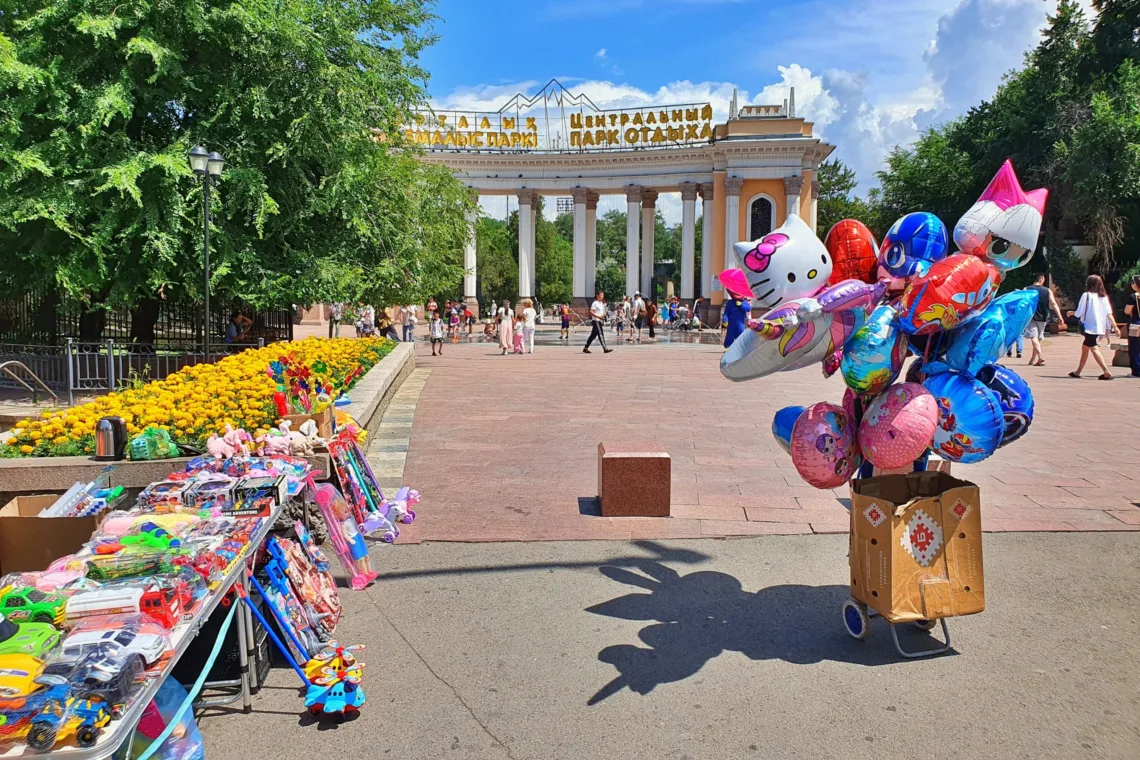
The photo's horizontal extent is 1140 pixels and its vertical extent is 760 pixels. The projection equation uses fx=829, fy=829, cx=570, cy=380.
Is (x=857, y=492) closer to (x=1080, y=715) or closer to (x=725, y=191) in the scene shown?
(x=1080, y=715)

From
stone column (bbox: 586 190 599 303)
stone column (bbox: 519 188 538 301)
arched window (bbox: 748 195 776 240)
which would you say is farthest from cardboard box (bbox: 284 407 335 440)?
stone column (bbox: 586 190 599 303)

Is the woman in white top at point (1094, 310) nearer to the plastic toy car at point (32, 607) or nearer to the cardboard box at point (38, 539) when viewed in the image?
the cardboard box at point (38, 539)

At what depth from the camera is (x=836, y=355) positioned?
427 centimetres

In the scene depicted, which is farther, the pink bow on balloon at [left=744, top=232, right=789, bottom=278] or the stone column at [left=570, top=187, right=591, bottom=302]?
the stone column at [left=570, top=187, right=591, bottom=302]

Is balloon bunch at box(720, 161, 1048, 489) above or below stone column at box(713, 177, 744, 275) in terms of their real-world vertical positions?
below

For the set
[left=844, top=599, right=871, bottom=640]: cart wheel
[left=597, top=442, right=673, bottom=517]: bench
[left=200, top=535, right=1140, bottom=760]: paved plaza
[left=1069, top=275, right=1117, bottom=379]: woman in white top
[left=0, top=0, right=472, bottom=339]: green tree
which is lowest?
[left=200, top=535, right=1140, bottom=760]: paved plaza

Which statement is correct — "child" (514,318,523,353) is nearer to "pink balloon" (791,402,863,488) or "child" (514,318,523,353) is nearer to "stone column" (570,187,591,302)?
"pink balloon" (791,402,863,488)

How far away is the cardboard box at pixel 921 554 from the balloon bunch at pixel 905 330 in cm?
24

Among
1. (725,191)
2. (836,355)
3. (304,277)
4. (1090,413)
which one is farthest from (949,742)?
(725,191)

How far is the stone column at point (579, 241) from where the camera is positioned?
46.7m

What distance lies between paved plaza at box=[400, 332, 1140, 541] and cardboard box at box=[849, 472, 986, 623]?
7.12 ft

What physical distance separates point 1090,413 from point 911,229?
30.2ft

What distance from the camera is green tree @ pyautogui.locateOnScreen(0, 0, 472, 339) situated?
42.2 ft

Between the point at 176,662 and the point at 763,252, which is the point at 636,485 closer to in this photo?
the point at 763,252
